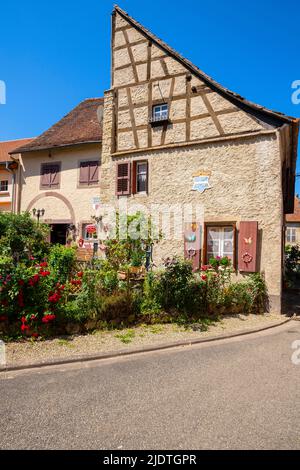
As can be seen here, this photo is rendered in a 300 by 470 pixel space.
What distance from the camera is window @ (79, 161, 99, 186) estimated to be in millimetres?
15203

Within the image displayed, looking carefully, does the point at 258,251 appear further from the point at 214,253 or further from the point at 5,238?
the point at 5,238

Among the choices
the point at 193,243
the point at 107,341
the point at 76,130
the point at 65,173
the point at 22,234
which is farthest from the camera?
the point at 76,130

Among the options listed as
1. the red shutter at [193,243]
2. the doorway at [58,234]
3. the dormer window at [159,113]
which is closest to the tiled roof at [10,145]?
the doorway at [58,234]

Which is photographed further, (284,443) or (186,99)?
(186,99)

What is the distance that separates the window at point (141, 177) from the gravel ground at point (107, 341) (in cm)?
574

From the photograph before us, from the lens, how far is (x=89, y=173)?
1540 centimetres

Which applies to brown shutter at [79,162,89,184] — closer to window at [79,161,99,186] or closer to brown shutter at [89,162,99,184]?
window at [79,161,99,186]

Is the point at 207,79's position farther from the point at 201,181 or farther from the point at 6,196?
the point at 6,196

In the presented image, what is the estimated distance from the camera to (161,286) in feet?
23.9

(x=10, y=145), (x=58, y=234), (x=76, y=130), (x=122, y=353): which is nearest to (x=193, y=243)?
(x=122, y=353)

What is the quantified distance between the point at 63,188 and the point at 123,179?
563cm

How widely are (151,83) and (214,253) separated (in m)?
6.48

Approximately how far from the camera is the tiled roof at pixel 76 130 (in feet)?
51.1
